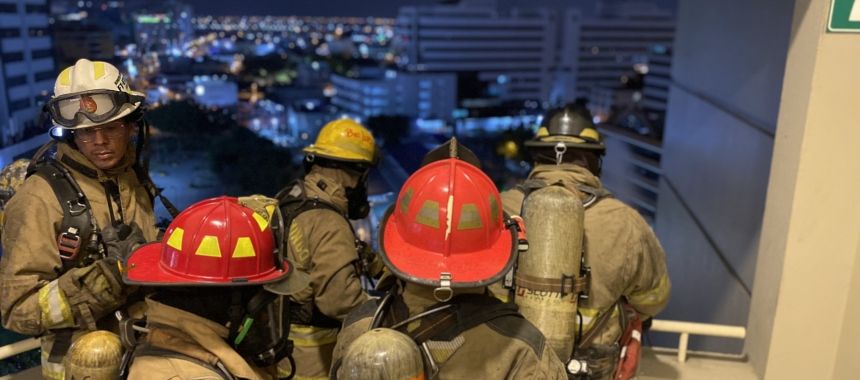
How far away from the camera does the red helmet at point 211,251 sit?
1336 millimetres

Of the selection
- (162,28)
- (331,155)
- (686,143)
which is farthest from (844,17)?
(162,28)

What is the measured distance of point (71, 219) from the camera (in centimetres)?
177

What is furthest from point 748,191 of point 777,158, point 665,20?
point 665,20

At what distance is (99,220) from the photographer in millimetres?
1865

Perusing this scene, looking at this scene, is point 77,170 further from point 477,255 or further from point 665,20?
point 665,20

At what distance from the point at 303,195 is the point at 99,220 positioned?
2.19 feet

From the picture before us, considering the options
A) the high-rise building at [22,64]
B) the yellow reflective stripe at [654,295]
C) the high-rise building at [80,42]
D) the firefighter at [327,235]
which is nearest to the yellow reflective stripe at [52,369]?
the firefighter at [327,235]

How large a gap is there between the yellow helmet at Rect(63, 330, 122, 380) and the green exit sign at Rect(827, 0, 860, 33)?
8.45 feet

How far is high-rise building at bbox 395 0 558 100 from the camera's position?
3700cm

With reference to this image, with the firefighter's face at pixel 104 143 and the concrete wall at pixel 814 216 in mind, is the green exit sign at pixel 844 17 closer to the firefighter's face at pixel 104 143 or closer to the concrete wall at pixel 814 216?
the concrete wall at pixel 814 216

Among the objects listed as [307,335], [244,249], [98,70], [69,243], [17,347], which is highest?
[98,70]

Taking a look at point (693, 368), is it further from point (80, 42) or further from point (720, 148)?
point (80, 42)

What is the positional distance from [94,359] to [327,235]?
2.64ft

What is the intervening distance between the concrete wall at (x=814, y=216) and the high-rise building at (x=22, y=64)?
14.9ft
